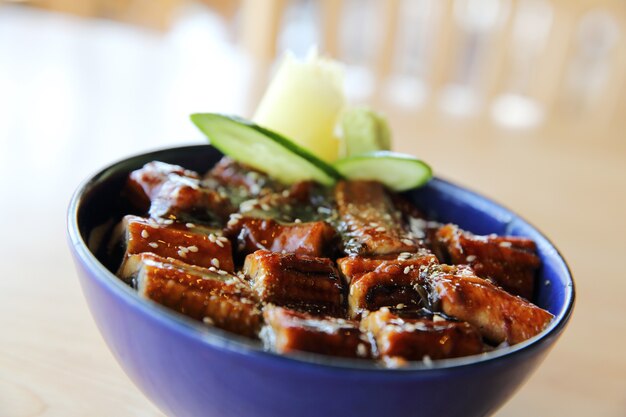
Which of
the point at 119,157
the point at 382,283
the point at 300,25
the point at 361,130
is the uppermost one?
the point at 300,25

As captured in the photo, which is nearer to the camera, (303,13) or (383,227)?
(383,227)

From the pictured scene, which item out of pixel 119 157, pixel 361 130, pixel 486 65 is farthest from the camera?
pixel 486 65

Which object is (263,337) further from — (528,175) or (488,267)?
(528,175)

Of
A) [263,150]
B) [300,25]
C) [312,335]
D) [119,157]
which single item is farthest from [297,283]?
[300,25]

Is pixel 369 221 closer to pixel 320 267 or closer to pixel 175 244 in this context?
pixel 320 267

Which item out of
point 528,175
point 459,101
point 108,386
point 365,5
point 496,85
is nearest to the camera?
point 108,386

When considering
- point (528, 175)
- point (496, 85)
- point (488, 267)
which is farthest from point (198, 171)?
point (496, 85)

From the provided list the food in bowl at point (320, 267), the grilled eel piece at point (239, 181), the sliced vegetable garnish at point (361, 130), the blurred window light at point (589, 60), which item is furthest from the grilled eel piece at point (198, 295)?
the blurred window light at point (589, 60)
